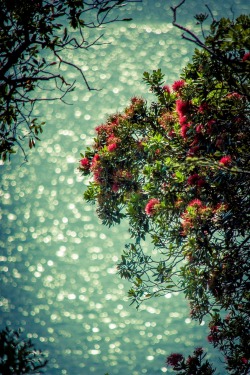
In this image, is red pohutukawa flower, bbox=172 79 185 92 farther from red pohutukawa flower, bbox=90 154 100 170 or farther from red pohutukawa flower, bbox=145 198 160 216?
red pohutukawa flower, bbox=145 198 160 216

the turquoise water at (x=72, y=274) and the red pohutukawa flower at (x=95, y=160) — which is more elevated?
the turquoise water at (x=72, y=274)

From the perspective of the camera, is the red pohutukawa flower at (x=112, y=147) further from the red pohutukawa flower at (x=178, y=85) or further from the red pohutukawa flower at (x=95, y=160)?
the red pohutukawa flower at (x=178, y=85)

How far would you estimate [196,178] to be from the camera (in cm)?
494

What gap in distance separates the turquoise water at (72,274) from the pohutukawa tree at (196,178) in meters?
1.56

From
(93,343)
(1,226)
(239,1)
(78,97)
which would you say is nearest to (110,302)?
(93,343)

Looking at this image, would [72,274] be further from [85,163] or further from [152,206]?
[152,206]

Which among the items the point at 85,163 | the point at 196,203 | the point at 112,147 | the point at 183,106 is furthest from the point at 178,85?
the point at 196,203

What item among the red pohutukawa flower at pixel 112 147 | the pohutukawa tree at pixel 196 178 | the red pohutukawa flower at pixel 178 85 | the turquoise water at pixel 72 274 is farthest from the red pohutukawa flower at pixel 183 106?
the turquoise water at pixel 72 274

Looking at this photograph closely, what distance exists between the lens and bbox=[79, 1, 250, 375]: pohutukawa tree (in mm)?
4562

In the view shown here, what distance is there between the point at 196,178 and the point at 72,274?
20.0 meters

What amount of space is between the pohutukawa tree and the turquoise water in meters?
1.56

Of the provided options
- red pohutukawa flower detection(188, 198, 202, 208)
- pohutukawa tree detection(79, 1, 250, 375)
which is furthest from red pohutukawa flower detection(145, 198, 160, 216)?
red pohutukawa flower detection(188, 198, 202, 208)

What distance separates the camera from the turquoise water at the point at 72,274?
15594mm

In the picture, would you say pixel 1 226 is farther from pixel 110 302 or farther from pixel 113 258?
pixel 110 302
